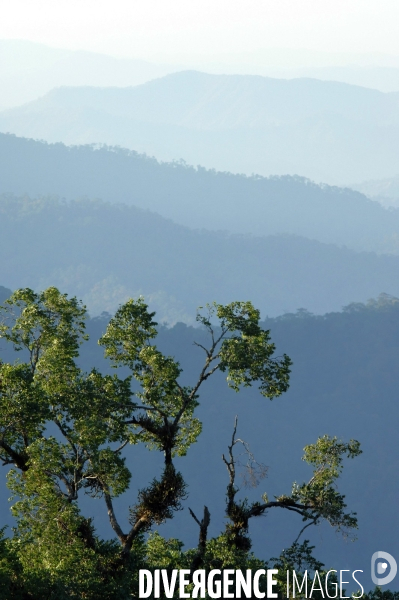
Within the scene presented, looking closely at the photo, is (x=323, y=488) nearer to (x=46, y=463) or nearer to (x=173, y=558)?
(x=173, y=558)

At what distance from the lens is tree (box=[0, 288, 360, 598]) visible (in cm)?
1278

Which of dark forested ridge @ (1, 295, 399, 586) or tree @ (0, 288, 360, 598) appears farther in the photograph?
dark forested ridge @ (1, 295, 399, 586)

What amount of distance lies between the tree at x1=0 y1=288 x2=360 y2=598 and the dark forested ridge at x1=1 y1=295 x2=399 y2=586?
70183 mm

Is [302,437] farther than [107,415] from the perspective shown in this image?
Yes

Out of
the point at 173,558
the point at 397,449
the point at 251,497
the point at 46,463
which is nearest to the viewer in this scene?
the point at 46,463

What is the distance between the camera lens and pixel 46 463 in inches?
516

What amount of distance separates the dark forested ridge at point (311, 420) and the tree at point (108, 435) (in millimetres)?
70183

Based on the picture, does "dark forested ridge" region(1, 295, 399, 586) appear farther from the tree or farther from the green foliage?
the green foliage

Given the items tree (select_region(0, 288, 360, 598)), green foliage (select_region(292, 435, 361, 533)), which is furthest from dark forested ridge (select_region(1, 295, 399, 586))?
green foliage (select_region(292, 435, 361, 533))

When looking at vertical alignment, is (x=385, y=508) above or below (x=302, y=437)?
below

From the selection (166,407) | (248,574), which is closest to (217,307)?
(166,407)

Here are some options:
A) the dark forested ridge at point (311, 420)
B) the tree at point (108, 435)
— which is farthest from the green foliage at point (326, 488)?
the dark forested ridge at point (311, 420)

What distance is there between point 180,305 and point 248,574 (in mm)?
176549

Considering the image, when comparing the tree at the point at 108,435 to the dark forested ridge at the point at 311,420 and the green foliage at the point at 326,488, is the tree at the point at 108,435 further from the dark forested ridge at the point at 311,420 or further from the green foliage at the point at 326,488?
the dark forested ridge at the point at 311,420
